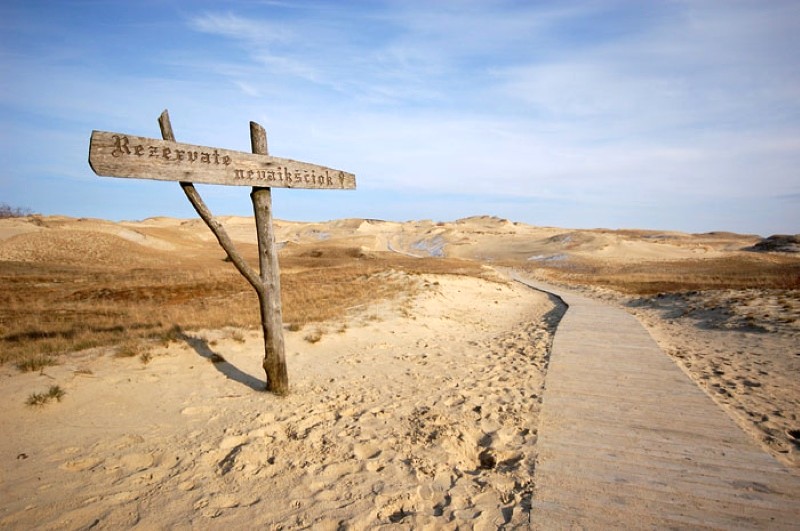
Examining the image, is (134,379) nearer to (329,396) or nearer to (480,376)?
(329,396)

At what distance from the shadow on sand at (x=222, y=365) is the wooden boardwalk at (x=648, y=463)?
4.53 metres

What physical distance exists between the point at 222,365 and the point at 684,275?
114ft

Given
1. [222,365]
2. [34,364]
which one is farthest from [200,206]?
[34,364]

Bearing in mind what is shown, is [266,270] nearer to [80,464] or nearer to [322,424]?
[322,424]

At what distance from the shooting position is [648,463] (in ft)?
13.1

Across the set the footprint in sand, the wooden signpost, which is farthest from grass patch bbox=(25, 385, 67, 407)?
the wooden signpost

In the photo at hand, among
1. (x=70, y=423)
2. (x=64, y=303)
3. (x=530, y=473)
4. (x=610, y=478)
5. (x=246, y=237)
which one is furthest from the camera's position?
(x=246, y=237)

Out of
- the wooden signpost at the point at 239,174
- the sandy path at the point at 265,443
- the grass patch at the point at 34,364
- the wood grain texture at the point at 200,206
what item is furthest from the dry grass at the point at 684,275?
the grass patch at the point at 34,364

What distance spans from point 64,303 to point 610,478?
17.9 meters

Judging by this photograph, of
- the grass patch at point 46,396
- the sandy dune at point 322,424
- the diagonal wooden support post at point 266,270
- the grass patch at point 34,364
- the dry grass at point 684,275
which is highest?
the diagonal wooden support post at point 266,270

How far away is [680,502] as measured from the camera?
3.35 meters

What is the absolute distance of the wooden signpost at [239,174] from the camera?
14.4ft

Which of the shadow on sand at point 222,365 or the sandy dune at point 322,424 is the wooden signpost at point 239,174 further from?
the sandy dune at point 322,424

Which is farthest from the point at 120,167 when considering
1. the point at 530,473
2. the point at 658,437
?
the point at 658,437
